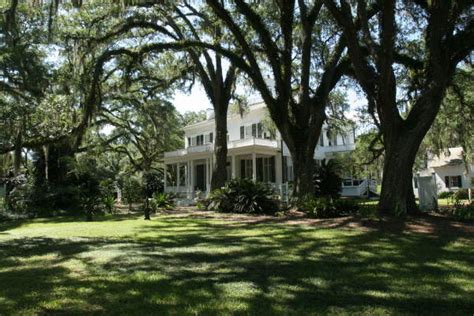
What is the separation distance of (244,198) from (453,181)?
32.5 metres

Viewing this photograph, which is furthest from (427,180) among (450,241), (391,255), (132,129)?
(132,129)

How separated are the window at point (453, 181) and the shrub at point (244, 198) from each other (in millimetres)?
31208

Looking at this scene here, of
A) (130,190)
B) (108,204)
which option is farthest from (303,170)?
(130,190)

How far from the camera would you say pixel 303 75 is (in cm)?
1823

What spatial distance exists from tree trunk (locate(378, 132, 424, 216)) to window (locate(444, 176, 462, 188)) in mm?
33818

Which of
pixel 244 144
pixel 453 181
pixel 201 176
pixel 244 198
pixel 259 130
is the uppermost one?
pixel 259 130

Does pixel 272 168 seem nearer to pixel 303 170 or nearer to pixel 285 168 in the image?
pixel 285 168

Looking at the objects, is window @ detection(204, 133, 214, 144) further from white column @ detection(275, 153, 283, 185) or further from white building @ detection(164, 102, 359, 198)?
white column @ detection(275, 153, 283, 185)

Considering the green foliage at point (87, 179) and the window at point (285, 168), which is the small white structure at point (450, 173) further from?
the green foliage at point (87, 179)

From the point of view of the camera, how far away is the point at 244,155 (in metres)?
32.7

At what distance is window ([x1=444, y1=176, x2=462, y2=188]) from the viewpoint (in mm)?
43781

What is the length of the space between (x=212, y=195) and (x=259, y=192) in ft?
8.74

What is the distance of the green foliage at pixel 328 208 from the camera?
15.2 metres

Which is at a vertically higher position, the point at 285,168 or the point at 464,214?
the point at 285,168
